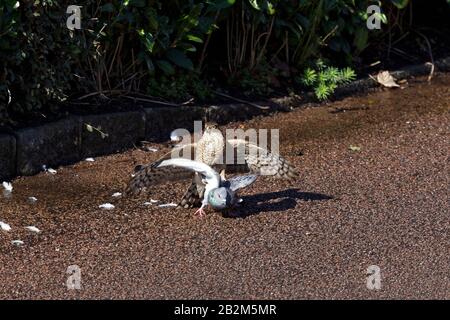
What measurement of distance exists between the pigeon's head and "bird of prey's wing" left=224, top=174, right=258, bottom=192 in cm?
7

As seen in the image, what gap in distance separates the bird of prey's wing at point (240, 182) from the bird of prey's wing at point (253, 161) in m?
0.16

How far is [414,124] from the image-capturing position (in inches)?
327

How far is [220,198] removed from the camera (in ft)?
20.3

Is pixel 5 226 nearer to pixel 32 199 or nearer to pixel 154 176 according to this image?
pixel 32 199

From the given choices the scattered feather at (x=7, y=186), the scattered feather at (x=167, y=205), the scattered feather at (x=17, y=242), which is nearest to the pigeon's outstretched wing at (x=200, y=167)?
the scattered feather at (x=167, y=205)

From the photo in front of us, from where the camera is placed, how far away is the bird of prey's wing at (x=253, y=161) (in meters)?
6.51

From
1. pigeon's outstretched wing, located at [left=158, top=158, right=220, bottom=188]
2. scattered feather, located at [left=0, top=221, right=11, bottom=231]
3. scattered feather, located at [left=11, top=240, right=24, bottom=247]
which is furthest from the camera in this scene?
pigeon's outstretched wing, located at [left=158, top=158, right=220, bottom=188]

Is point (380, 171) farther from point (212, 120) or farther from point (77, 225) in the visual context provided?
point (77, 225)

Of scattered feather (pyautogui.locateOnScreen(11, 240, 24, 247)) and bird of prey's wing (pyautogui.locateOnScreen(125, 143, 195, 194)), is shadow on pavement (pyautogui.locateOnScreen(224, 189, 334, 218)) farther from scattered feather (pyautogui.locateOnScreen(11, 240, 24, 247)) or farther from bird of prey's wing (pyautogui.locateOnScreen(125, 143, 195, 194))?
scattered feather (pyautogui.locateOnScreen(11, 240, 24, 247))

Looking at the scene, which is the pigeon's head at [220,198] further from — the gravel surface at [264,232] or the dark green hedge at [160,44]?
the dark green hedge at [160,44]

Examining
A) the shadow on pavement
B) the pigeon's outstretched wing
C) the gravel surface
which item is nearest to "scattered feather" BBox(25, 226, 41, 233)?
the gravel surface

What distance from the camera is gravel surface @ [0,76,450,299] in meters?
5.45

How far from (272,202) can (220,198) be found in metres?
0.57

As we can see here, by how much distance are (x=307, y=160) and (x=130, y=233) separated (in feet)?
5.65
